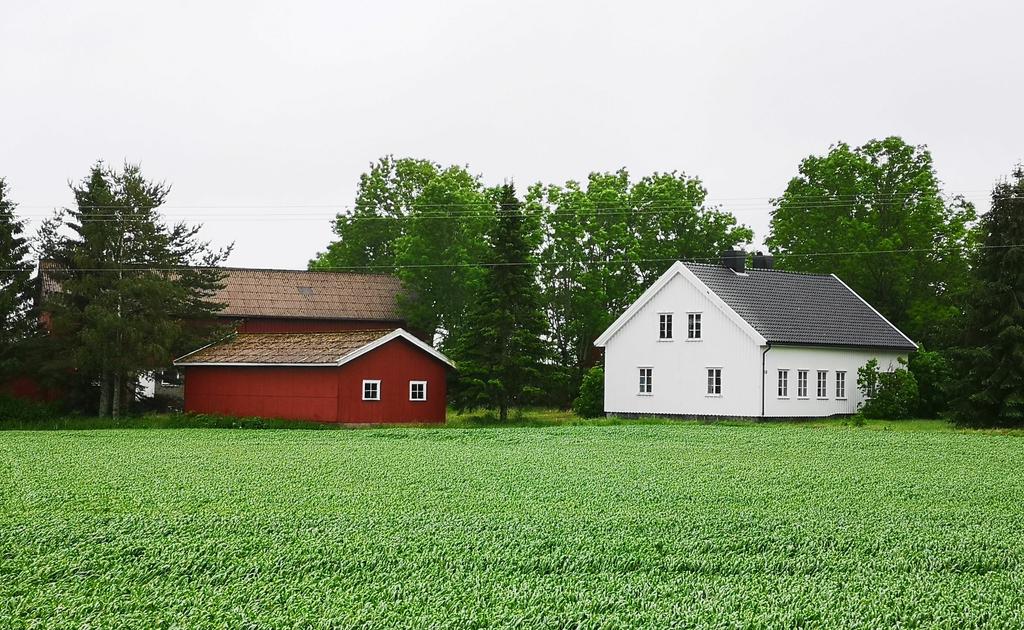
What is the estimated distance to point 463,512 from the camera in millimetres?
14172

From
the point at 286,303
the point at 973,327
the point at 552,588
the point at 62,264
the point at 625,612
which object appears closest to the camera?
the point at 625,612

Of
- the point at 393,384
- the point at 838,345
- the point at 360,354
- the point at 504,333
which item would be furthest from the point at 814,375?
the point at 360,354

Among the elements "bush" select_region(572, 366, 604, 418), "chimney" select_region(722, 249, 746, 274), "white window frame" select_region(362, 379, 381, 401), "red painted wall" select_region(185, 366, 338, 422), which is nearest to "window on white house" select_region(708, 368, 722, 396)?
"chimney" select_region(722, 249, 746, 274)

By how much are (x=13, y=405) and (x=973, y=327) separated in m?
29.0

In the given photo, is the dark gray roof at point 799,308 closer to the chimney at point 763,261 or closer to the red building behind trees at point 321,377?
the chimney at point 763,261

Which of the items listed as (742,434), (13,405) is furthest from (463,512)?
(13,405)

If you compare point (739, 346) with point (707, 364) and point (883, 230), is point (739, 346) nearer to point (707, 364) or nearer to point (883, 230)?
point (707, 364)

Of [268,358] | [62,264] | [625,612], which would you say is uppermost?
[62,264]

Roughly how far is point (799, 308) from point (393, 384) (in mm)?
14276

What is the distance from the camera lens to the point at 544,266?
52375 mm

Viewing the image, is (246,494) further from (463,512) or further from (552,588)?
(552,588)

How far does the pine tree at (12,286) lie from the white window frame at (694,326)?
2110cm

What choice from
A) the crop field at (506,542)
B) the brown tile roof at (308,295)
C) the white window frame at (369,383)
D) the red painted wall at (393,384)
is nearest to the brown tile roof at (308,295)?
the brown tile roof at (308,295)

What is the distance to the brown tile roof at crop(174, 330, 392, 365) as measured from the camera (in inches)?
1452
